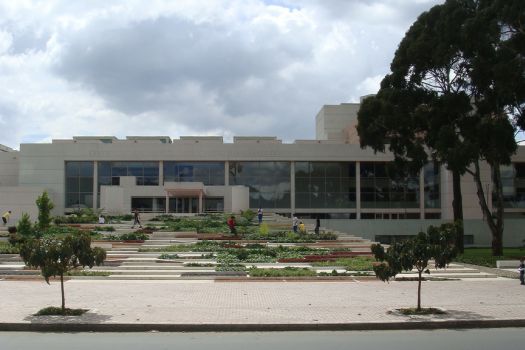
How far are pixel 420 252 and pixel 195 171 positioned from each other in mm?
59565

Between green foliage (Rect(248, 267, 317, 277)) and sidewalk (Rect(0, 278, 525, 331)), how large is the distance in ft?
5.49

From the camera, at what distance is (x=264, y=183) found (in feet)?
236

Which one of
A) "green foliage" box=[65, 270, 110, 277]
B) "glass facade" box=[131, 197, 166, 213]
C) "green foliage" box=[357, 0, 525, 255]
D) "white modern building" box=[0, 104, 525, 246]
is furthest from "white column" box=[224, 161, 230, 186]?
"green foliage" box=[65, 270, 110, 277]

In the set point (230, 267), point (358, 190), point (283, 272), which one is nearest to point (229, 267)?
point (230, 267)

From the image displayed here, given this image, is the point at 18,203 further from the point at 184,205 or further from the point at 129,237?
the point at 129,237

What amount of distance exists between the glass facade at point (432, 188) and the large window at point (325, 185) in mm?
8858

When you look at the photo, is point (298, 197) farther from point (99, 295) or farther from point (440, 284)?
point (99, 295)

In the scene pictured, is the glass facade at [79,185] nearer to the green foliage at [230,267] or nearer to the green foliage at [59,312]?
the green foliage at [230,267]

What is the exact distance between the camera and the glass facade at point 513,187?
230ft

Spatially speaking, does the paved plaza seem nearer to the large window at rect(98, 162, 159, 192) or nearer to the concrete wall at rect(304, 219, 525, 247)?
the concrete wall at rect(304, 219, 525, 247)

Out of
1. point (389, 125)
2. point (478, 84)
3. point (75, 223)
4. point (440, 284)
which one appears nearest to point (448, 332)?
point (440, 284)

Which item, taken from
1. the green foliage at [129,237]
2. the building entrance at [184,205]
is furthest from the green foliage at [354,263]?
the building entrance at [184,205]

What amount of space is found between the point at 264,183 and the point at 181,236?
3412 centimetres

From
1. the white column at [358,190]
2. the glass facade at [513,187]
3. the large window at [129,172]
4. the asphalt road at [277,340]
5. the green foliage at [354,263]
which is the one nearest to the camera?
the asphalt road at [277,340]
